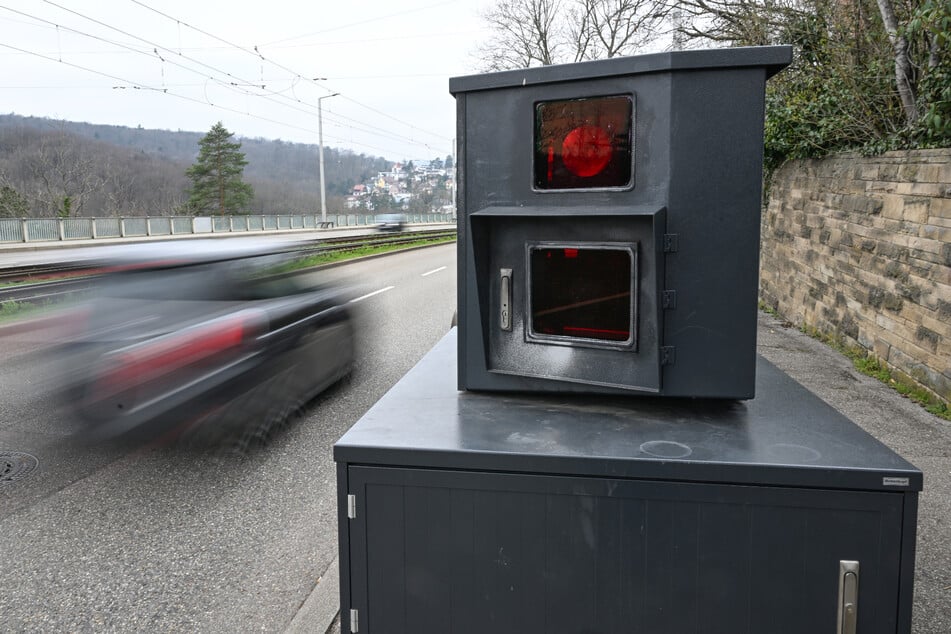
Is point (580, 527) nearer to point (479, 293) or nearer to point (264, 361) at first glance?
point (479, 293)

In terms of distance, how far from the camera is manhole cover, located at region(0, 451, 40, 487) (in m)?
5.05

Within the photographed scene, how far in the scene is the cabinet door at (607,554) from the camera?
2.11 meters

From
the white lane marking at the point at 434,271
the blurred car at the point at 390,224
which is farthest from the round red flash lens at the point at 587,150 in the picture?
the blurred car at the point at 390,224

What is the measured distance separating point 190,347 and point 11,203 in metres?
48.0

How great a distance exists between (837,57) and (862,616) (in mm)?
10525

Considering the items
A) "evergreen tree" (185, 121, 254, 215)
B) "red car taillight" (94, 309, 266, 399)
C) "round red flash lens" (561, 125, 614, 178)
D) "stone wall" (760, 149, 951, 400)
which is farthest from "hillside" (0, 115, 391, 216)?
"round red flash lens" (561, 125, 614, 178)

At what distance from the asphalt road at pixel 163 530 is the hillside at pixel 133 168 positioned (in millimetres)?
49377

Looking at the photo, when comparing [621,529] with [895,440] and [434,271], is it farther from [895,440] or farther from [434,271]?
[434,271]

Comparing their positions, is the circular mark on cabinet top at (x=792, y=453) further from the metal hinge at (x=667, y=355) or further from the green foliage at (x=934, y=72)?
the green foliage at (x=934, y=72)

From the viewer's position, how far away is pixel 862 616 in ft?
6.91

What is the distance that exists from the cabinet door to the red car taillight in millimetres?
3259

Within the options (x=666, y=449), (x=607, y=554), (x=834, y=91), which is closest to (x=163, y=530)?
(x=607, y=554)

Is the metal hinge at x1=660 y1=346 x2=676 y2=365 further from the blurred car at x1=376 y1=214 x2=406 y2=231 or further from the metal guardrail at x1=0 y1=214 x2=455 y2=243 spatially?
the blurred car at x1=376 y1=214 x2=406 y2=231

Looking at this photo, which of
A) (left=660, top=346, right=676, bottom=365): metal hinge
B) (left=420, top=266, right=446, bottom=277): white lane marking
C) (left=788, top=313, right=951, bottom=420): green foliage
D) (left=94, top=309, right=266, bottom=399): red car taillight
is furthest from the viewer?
(left=420, top=266, right=446, bottom=277): white lane marking
